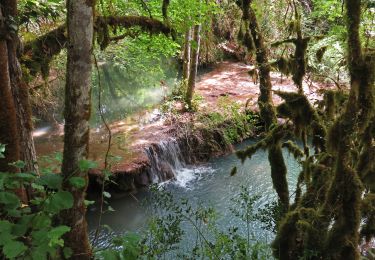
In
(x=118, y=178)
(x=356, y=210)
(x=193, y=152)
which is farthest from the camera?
(x=193, y=152)

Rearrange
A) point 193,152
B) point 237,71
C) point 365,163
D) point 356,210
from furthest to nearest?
point 237,71
point 193,152
point 365,163
point 356,210

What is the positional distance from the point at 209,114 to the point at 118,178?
3.86 m

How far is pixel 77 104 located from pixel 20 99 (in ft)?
5.08

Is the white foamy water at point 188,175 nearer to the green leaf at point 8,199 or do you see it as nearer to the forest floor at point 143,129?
the forest floor at point 143,129

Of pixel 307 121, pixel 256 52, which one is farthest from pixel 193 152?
pixel 307 121

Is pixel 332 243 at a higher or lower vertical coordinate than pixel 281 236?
higher

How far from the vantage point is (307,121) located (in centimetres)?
422

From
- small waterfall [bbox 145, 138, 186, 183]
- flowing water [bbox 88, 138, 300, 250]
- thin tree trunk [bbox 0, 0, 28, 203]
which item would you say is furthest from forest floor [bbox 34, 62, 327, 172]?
thin tree trunk [bbox 0, 0, 28, 203]

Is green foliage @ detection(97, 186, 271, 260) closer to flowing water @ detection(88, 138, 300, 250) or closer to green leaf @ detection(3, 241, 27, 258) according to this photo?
flowing water @ detection(88, 138, 300, 250)

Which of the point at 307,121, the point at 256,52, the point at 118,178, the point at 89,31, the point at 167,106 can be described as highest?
the point at 89,31

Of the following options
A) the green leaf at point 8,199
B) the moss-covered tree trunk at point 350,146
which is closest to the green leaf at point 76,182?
the green leaf at point 8,199

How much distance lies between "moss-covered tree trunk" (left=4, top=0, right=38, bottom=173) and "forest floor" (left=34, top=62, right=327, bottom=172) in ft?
9.47

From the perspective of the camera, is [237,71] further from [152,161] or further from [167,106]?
[152,161]

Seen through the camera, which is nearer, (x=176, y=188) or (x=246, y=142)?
(x=176, y=188)
